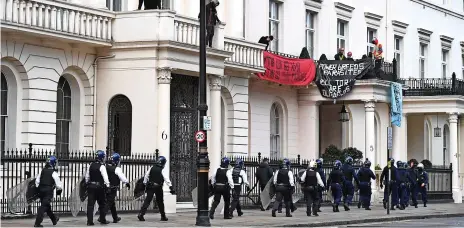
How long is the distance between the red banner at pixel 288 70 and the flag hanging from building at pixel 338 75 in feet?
1.64

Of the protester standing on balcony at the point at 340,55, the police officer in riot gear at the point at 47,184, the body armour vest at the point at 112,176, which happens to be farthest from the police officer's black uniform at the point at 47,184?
the protester standing on balcony at the point at 340,55

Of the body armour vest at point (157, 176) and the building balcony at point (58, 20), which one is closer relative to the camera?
the body armour vest at point (157, 176)

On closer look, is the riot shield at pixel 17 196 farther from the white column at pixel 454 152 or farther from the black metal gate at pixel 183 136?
the white column at pixel 454 152

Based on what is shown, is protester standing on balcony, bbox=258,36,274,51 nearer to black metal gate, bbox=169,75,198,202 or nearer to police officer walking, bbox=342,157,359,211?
police officer walking, bbox=342,157,359,211

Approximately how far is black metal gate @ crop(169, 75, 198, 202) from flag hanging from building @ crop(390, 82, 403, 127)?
1252 cm

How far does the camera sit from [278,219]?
29578mm

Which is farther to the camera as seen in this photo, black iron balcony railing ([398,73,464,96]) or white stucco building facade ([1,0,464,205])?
black iron balcony railing ([398,73,464,96])

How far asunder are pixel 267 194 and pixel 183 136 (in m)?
3.10

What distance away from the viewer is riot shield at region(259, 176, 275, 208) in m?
32.1

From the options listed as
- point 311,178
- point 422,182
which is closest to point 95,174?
point 311,178

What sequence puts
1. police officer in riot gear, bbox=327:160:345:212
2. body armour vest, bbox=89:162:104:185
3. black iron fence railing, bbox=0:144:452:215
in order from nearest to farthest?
body armour vest, bbox=89:162:104:185, black iron fence railing, bbox=0:144:452:215, police officer in riot gear, bbox=327:160:345:212

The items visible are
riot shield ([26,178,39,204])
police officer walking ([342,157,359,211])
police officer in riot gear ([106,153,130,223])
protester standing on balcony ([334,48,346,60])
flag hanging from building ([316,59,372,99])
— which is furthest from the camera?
protester standing on balcony ([334,48,346,60])

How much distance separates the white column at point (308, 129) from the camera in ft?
143

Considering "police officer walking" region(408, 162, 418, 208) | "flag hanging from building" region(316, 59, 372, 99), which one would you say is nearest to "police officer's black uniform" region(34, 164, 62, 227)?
"police officer walking" region(408, 162, 418, 208)
